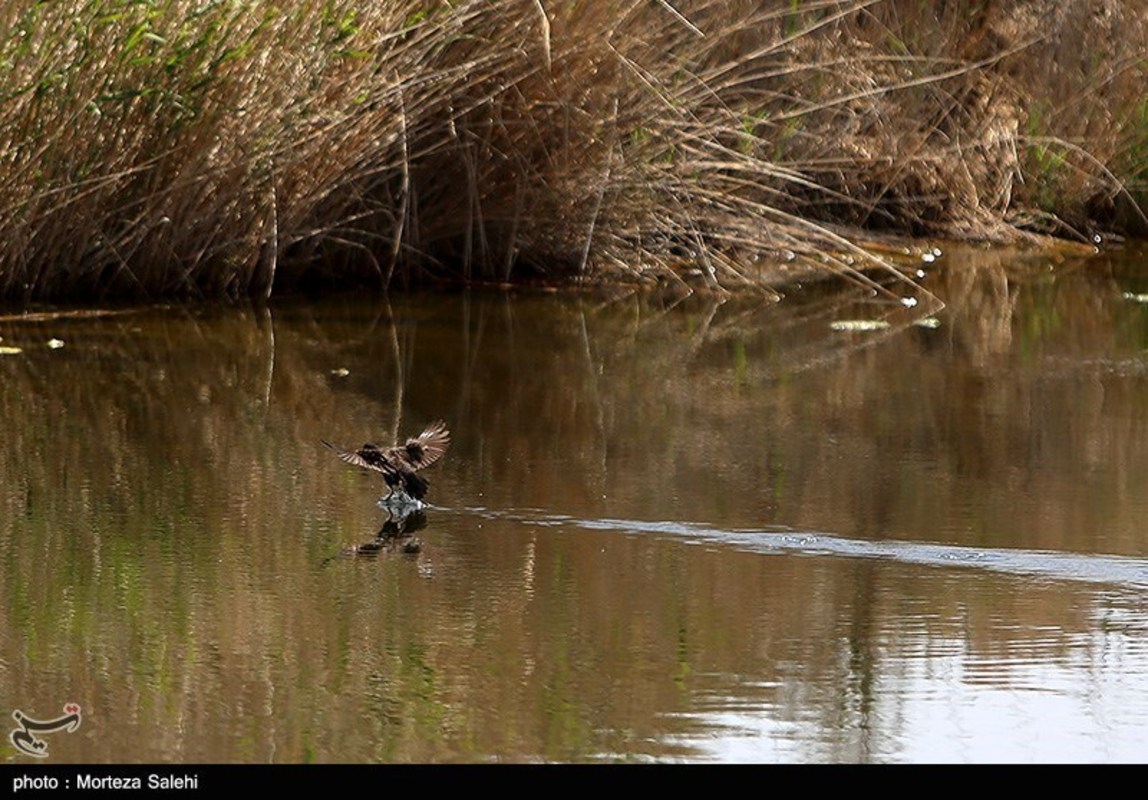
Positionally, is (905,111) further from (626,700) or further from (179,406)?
(626,700)

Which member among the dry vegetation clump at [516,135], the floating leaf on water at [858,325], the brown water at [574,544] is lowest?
the brown water at [574,544]

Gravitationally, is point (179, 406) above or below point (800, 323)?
below

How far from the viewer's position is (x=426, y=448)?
506 centimetres

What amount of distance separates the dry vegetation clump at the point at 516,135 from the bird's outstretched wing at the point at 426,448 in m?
2.48

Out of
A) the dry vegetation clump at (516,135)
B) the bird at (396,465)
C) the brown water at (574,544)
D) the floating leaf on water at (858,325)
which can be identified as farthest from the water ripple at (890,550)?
the floating leaf on water at (858,325)

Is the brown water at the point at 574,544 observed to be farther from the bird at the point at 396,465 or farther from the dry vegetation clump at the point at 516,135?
the dry vegetation clump at the point at 516,135

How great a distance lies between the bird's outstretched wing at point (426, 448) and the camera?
499 cm

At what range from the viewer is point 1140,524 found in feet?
16.1

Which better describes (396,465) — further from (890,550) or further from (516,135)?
(516,135)

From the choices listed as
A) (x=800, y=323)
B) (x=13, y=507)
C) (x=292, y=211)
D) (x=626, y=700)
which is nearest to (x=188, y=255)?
(x=292, y=211)

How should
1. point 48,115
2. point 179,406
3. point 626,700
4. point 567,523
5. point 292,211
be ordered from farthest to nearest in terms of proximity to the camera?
1. point 292,211
2. point 48,115
3. point 179,406
4. point 567,523
5. point 626,700

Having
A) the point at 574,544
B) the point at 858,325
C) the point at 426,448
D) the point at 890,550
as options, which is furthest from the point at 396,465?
the point at 858,325

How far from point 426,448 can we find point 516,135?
3.64 metres
